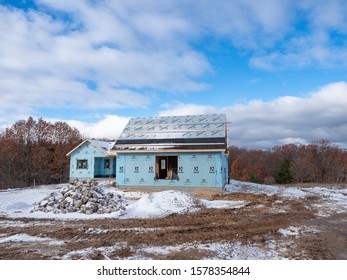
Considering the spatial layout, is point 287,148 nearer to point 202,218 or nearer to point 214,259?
point 202,218

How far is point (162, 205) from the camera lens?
593 inches

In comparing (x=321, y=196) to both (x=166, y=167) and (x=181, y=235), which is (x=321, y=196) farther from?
(x=181, y=235)

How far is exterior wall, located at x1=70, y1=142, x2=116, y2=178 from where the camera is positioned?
3159cm

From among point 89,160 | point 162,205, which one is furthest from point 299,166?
point 162,205

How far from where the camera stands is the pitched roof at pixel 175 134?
2391cm

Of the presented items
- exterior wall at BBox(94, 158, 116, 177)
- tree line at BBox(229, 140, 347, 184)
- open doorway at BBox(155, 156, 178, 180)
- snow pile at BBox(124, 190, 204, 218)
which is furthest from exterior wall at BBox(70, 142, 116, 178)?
tree line at BBox(229, 140, 347, 184)

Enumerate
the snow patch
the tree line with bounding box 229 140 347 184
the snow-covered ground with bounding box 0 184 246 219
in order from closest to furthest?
the snow patch
the snow-covered ground with bounding box 0 184 246 219
the tree line with bounding box 229 140 347 184

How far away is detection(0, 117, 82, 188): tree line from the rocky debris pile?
102 ft

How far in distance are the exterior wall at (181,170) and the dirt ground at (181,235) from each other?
9.19 meters

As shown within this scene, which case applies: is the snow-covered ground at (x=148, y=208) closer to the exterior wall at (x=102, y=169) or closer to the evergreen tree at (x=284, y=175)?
the exterior wall at (x=102, y=169)

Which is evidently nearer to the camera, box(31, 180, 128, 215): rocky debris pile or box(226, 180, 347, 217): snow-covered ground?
box(31, 180, 128, 215): rocky debris pile

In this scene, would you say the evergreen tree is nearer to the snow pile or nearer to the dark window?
the dark window
